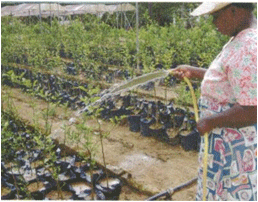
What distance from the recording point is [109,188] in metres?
3.08

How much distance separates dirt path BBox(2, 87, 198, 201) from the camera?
135 inches

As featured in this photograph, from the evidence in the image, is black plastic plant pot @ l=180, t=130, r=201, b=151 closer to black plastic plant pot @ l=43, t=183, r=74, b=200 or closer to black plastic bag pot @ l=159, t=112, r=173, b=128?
black plastic bag pot @ l=159, t=112, r=173, b=128

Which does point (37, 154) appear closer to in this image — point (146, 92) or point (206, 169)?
point (206, 169)

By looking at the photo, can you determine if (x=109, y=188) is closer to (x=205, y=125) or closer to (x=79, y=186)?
(x=79, y=186)

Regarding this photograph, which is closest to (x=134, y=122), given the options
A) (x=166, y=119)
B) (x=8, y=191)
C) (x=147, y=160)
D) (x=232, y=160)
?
(x=166, y=119)

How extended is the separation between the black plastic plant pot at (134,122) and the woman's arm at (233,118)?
131 inches

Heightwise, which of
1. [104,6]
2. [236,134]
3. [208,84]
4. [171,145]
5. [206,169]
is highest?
[104,6]

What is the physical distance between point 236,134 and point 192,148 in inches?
103

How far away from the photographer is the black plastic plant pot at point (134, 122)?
498 cm

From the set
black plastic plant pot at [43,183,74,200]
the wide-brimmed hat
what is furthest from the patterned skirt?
black plastic plant pot at [43,183,74,200]

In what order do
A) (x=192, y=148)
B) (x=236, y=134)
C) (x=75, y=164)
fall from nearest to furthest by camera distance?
(x=236, y=134) < (x=75, y=164) < (x=192, y=148)

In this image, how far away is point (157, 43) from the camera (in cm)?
764

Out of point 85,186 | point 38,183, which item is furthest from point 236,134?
point 38,183

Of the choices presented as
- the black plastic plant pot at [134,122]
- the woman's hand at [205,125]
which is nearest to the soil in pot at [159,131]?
the black plastic plant pot at [134,122]
